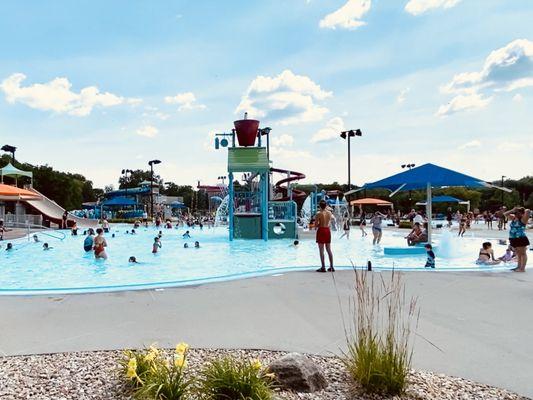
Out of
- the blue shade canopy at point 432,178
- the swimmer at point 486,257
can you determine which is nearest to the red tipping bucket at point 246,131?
the blue shade canopy at point 432,178

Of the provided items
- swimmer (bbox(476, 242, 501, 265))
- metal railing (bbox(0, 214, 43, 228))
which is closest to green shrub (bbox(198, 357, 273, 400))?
swimmer (bbox(476, 242, 501, 265))

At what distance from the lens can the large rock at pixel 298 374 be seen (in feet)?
10.7

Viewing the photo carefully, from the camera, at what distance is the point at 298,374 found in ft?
10.8

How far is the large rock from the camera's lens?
10.7 feet

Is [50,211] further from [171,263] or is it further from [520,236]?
[520,236]

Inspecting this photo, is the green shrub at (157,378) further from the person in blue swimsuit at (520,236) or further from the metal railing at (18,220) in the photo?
the metal railing at (18,220)

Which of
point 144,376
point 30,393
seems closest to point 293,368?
point 144,376

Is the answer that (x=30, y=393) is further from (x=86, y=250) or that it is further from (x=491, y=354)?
(x=86, y=250)

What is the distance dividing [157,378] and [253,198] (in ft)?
67.1

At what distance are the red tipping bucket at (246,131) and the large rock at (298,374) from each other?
63.8 feet

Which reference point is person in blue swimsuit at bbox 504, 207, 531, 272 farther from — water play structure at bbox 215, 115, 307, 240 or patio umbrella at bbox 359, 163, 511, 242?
water play structure at bbox 215, 115, 307, 240

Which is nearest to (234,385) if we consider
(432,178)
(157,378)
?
(157,378)

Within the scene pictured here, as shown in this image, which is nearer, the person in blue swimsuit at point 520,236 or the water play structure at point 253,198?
the person in blue swimsuit at point 520,236

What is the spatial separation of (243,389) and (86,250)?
1503 cm
